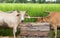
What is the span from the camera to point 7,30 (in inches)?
247

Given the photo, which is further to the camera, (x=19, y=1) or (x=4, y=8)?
(x=19, y=1)

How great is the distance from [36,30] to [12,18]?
0.79m

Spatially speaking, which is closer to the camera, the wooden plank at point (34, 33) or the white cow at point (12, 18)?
the wooden plank at point (34, 33)

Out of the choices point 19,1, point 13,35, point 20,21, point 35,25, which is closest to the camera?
point 35,25

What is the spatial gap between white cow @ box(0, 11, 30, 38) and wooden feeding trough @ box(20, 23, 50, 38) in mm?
422

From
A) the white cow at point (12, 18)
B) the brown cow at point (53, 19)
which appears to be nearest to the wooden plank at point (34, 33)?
the white cow at point (12, 18)

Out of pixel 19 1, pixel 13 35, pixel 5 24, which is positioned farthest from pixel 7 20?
pixel 19 1

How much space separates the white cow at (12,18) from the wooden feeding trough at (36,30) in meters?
0.42

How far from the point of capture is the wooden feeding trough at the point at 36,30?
5148mm

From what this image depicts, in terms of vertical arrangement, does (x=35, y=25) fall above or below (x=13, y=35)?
above

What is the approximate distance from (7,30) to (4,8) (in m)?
0.64

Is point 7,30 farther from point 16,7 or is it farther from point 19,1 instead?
point 19,1

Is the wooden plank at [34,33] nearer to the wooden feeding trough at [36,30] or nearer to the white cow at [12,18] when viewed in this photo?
the wooden feeding trough at [36,30]

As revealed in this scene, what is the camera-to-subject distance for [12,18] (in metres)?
5.63
